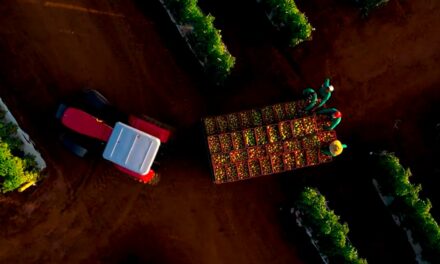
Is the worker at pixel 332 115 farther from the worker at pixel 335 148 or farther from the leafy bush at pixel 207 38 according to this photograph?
the leafy bush at pixel 207 38

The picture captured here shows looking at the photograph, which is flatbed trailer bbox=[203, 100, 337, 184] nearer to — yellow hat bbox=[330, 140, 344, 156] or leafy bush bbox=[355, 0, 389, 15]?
yellow hat bbox=[330, 140, 344, 156]

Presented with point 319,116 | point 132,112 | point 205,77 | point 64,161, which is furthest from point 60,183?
point 319,116

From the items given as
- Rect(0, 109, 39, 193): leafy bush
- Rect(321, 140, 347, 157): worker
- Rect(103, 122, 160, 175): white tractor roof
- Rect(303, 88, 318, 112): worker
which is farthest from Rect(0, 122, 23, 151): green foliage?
Rect(321, 140, 347, 157): worker

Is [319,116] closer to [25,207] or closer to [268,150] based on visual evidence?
[268,150]

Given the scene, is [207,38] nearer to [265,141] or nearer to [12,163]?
[265,141]

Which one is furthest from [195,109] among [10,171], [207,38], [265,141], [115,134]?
[10,171]
